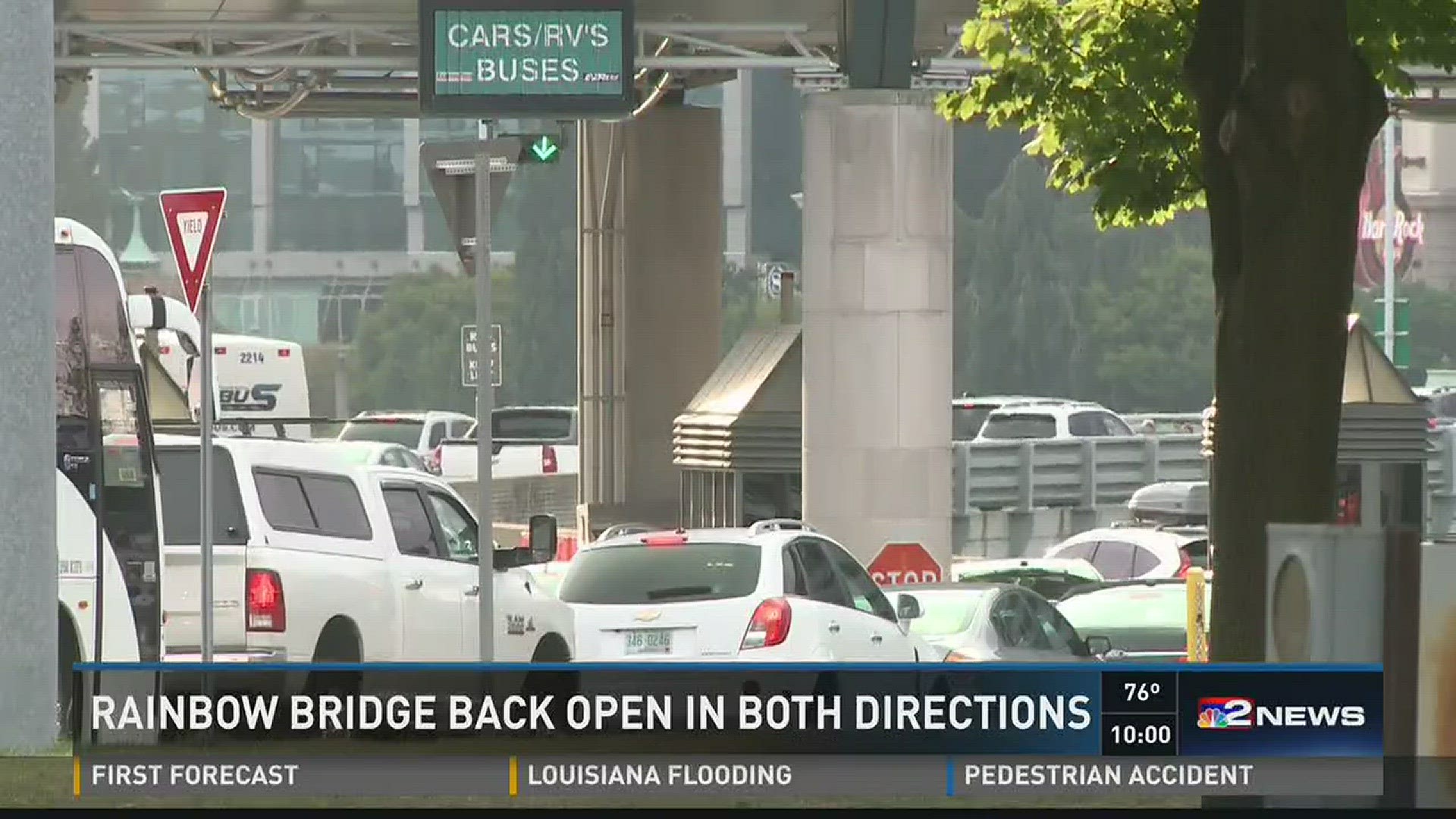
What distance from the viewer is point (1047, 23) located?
1666 cm

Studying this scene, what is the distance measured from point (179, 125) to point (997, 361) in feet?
108

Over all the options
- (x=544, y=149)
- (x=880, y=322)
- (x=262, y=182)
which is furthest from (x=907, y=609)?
(x=262, y=182)

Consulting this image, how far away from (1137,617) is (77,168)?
266ft

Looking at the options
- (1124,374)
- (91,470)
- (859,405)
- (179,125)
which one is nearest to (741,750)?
(91,470)

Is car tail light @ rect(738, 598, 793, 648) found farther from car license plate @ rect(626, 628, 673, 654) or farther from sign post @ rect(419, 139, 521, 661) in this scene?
sign post @ rect(419, 139, 521, 661)

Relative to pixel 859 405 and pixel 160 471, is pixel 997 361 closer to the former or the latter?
pixel 859 405

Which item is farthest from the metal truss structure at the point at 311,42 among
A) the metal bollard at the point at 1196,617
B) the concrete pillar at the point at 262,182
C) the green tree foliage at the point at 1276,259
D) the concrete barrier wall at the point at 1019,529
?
the concrete pillar at the point at 262,182

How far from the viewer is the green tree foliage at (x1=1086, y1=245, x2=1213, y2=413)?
9131 centimetres

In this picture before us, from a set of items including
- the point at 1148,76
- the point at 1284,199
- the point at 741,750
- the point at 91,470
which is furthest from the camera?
the point at 91,470

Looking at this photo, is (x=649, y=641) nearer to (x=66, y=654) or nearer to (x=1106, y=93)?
(x=66, y=654)

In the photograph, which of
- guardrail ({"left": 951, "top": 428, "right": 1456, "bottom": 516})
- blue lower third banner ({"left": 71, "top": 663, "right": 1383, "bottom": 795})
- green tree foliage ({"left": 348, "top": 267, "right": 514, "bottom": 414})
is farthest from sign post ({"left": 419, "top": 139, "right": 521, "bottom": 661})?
green tree foliage ({"left": 348, "top": 267, "right": 514, "bottom": 414})

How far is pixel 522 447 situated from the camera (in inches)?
2112

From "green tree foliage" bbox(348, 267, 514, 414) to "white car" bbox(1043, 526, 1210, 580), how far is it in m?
61.2

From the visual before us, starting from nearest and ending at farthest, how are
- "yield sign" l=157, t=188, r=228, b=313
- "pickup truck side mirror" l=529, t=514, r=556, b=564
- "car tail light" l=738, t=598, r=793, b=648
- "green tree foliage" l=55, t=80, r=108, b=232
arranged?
"yield sign" l=157, t=188, r=228, b=313 → "car tail light" l=738, t=598, r=793, b=648 → "pickup truck side mirror" l=529, t=514, r=556, b=564 → "green tree foliage" l=55, t=80, r=108, b=232
